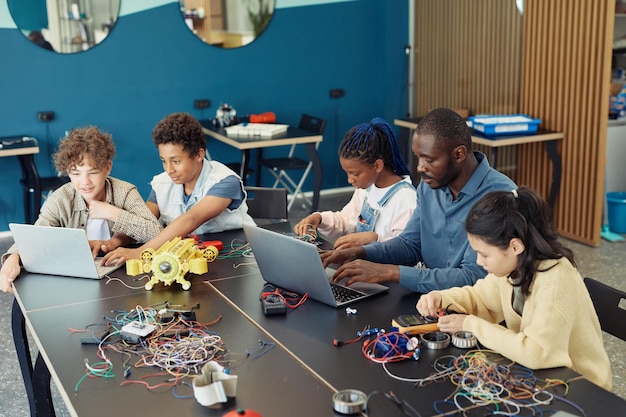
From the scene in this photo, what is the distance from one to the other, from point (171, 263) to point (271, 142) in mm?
3166

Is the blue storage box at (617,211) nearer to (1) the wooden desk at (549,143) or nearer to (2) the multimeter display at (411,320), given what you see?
(1) the wooden desk at (549,143)

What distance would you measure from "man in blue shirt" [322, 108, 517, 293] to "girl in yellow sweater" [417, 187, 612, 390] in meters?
0.41

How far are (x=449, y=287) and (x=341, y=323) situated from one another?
0.45 meters

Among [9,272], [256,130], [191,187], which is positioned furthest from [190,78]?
[9,272]

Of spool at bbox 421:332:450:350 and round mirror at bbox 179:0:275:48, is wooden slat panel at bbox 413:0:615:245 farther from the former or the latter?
spool at bbox 421:332:450:350

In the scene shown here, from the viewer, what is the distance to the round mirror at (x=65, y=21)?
570 centimetres

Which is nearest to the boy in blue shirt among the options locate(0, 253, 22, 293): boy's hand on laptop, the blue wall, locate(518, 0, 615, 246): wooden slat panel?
locate(0, 253, 22, 293): boy's hand on laptop

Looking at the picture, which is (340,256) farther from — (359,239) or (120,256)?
(120,256)

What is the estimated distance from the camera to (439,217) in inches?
103

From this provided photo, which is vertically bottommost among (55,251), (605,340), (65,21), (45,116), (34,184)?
(605,340)

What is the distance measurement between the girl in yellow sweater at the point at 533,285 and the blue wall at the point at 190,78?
15.6 ft

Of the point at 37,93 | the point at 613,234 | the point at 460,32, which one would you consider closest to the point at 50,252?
the point at 37,93

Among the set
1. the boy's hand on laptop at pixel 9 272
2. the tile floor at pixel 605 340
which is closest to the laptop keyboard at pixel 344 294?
the boy's hand on laptop at pixel 9 272

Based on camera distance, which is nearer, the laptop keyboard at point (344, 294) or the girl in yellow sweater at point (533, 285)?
the girl in yellow sweater at point (533, 285)
